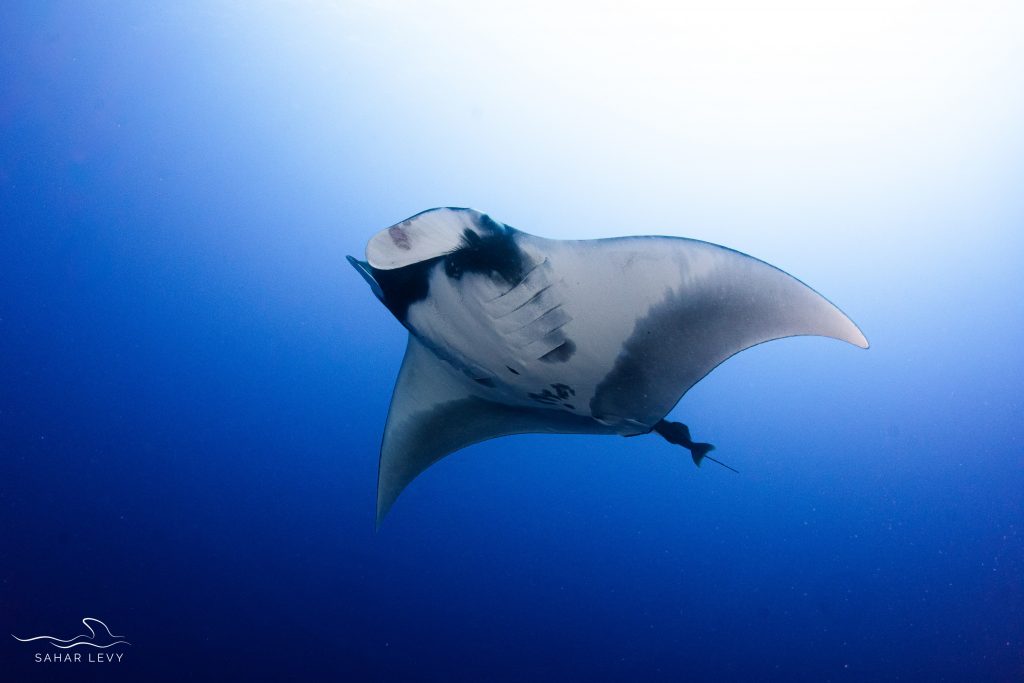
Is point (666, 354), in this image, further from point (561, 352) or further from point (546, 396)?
point (546, 396)

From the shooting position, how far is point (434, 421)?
2.78 meters

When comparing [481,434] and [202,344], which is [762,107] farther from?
[202,344]

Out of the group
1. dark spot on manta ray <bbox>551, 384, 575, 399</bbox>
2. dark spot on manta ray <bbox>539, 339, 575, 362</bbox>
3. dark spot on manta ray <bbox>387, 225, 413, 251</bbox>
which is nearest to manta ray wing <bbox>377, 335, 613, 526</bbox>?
dark spot on manta ray <bbox>551, 384, 575, 399</bbox>

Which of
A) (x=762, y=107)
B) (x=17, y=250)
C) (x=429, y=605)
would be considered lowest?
(x=429, y=605)

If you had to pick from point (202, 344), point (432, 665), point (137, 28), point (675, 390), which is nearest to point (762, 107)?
point (675, 390)

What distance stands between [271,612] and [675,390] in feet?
35.2

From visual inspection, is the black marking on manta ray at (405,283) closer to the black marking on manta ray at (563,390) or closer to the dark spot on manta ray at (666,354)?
the black marking on manta ray at (563,390)

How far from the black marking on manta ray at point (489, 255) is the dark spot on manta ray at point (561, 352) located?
0.37 m

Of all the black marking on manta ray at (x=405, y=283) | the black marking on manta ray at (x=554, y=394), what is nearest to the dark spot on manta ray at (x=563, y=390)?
the black marking on manta ray at (x=554, y=394)

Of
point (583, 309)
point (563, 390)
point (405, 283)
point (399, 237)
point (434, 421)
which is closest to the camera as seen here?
point (399, 237)

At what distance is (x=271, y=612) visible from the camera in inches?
400

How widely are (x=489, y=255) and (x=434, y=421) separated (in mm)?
1266

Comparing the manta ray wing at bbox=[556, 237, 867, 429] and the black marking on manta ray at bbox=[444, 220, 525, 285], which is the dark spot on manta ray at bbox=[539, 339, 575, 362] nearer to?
the manta ray wing at bbox=[556, 237, 867, 429]

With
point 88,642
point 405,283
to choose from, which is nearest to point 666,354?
point 405,283
